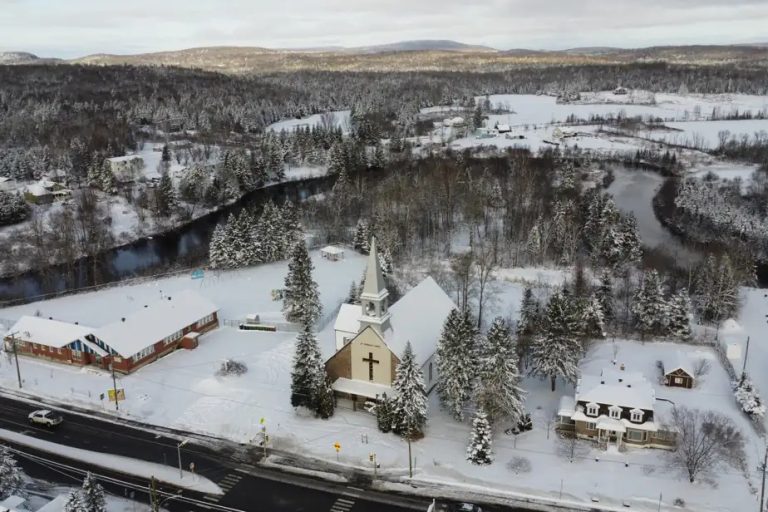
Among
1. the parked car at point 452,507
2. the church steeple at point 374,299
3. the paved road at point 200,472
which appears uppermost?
the church steeple at point 374,299

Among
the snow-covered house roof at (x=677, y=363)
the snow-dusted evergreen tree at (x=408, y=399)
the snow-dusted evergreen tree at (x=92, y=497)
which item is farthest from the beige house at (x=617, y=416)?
the snow-dusted evergreen tree at (x=92, y=497)

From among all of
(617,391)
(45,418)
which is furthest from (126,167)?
(617,391)

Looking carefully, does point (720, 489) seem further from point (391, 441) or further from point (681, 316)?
point (681, 316)

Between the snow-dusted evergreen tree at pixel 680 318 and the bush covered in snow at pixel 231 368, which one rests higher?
the snow-dusted evergreen tree at pixel 680 318

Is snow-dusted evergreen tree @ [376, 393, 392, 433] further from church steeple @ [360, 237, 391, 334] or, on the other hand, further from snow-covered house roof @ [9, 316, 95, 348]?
snow-covered house roof @ [9, 316, 95, 348]

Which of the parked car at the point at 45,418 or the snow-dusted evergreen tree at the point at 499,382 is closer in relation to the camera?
the snow-dusted evergreen tree at the point at 499,382

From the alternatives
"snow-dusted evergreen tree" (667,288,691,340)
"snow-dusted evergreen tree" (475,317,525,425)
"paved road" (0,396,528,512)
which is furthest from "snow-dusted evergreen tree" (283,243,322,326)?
"snow-dusted evergreen tree" (667,288,691,340)

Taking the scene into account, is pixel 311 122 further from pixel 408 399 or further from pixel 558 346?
pixel 408 399

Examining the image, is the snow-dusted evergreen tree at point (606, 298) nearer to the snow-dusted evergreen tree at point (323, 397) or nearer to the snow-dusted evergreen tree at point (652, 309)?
the snow-dusted evergreen tree at point (652, 309)
